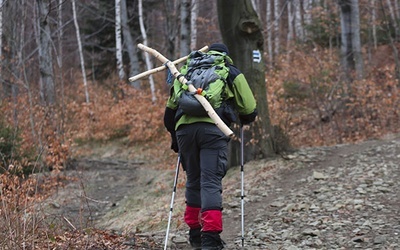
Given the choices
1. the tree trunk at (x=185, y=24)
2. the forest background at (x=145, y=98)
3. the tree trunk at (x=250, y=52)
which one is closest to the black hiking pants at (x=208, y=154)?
the forest background at (x=145, y=98)

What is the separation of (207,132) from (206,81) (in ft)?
1.68

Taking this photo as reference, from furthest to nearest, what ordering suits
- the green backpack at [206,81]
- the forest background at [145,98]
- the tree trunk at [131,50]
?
the tree trunk at [131,50] → the forest background at [145,98] → the green backpack at [206,81]

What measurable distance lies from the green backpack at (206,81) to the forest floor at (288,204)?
1329mm

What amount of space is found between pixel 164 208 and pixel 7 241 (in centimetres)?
445

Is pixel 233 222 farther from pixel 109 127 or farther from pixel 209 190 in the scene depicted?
pixel 109 127

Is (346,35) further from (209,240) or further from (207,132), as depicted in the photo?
(209,240)

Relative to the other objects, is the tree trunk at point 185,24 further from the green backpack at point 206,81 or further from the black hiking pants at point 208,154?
the black hiking pants at point 208,154

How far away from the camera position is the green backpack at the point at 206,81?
16.7 feet

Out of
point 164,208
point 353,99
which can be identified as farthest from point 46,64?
point 353,99

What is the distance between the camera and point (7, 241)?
438cm

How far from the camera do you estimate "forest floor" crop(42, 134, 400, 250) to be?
19.4ft

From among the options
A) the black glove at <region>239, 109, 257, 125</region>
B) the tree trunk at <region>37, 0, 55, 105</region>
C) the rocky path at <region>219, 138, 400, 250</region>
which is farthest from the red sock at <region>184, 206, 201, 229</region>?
the tree trunk at <region>37, 0, 55, 105</region>

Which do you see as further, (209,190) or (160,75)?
(160,75)

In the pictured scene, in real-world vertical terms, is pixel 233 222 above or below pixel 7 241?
below
